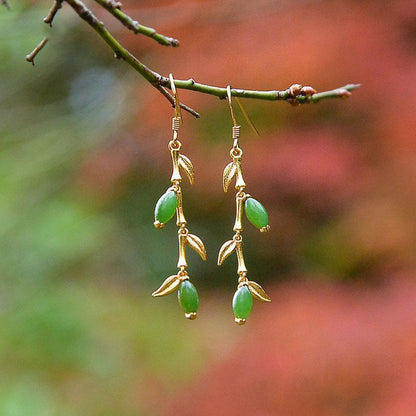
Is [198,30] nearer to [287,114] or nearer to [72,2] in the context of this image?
[287,114]

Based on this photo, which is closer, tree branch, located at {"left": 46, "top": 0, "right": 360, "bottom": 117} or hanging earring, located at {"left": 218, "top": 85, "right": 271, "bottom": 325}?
tree branch, located at {"left": 46, "top": 0, "right": 360, "bottom": 117}

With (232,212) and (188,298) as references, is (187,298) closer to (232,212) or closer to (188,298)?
(188,298)

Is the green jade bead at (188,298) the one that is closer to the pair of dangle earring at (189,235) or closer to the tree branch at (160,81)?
the pair of dangle earring at (189,235)

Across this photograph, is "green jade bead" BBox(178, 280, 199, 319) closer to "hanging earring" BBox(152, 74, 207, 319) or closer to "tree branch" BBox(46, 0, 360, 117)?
"hanging earring" BBox(152, 74, 207, 319)

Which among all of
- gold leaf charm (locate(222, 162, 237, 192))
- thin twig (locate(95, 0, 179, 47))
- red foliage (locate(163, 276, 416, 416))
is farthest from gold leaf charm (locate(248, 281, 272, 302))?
red foliage (locate(163, 276, 416, 416))

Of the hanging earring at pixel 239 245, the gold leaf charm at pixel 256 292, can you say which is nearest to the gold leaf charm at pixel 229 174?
the hanging earring at pixel 239 245

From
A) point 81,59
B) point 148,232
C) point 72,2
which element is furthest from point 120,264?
point 72,2
